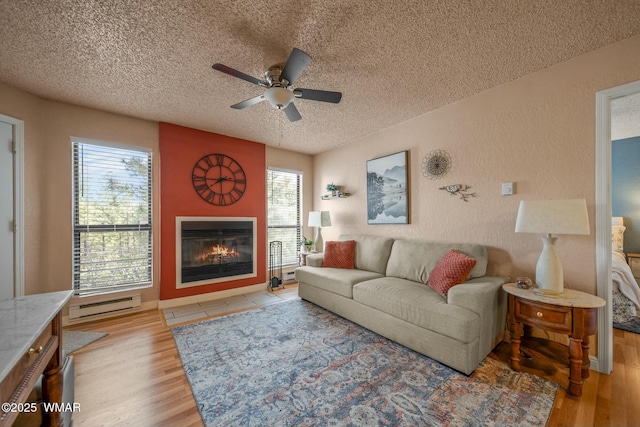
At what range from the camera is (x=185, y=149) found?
3.62 metres

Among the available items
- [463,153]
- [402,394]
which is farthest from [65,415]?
[463,153]

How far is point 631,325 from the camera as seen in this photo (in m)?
2.61

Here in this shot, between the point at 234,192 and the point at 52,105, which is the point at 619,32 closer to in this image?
the point at 234,192

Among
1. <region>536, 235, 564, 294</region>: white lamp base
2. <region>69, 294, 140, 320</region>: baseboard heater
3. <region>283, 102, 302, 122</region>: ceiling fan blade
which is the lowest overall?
<region>69, 294, 140, 320</region>: baseboard heater

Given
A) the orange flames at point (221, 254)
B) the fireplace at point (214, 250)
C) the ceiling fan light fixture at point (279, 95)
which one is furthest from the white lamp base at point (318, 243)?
the ceiling fan light fixture at point (279, 95)

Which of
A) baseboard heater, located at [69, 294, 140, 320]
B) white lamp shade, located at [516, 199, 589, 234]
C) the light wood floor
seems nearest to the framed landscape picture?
white lamp shade, located at [516, 199, 589, 234]

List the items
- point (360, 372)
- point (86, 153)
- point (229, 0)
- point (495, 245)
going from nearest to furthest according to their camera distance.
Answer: point (229, 0), point (360, 372), point (495, 245), point (86, 153)

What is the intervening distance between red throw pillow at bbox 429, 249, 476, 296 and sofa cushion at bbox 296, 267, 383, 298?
85 cm

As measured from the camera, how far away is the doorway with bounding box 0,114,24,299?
2.33 meters

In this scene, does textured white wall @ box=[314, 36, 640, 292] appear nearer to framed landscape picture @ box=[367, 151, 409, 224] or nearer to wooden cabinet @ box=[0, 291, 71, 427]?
framed landscape picture @ box=[367, 151, 409, 224]

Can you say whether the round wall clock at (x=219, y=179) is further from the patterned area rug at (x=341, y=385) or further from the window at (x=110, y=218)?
the patterned area rug at (x=341, y=385)

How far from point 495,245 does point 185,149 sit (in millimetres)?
4142

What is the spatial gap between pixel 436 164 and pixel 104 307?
447 centimetres

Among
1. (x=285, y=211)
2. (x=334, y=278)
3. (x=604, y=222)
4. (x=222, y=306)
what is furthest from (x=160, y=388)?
(x=604, y=222)
